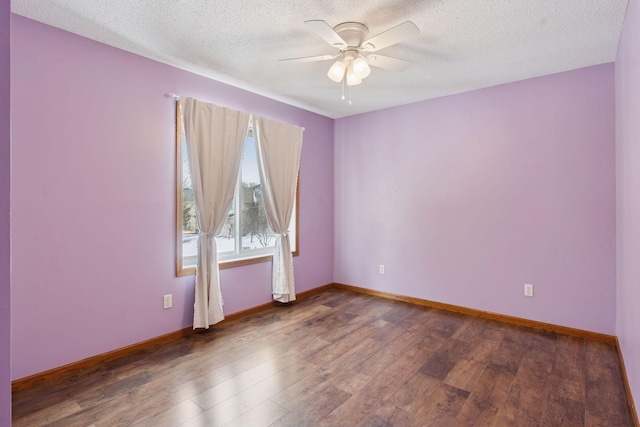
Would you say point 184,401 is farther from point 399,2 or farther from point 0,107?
point 399,2

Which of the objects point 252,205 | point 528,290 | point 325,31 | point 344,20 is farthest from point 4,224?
point 528,290

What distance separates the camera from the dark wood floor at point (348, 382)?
194 cm

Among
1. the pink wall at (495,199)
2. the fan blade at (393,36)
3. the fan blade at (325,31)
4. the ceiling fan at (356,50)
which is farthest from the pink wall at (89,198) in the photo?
the pink wall at (495,199)

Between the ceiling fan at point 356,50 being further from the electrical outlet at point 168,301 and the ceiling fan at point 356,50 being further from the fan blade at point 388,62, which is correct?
the electrical outlet at point 168,301

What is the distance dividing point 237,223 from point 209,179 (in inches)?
28.8

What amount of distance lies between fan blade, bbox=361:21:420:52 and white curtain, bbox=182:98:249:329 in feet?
5.28

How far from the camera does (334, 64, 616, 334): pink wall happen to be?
2998mm

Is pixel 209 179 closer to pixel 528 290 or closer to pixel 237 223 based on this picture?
pixel 237 223

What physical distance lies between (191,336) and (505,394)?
2.61 m

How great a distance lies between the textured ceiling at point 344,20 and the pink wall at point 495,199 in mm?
411

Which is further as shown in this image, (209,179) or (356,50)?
(209,179)

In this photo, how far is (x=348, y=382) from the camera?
2.32 meters

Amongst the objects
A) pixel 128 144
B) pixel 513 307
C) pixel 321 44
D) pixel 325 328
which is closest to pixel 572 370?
pixel 513 307

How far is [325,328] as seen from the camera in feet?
10.8
